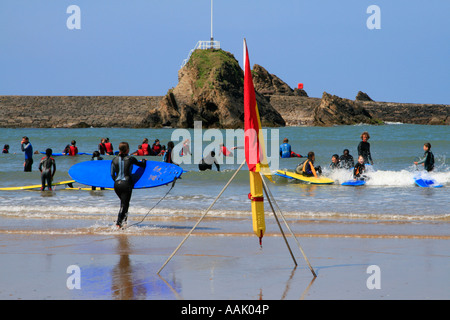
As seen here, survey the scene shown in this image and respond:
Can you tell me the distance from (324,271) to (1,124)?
10473 cm

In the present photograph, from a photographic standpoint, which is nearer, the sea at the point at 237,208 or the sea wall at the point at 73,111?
the sea at the point at 237,208

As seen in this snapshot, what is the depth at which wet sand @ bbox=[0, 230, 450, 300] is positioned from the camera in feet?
18.1

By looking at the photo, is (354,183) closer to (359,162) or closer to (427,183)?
(359,162)

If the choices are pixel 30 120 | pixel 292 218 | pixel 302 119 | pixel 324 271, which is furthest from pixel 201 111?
pixel 324 271

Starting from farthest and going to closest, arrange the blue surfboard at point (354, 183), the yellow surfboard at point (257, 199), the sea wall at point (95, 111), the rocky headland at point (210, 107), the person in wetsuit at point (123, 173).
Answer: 1. the sea wall at point (95, 111)
2. the rocky headland at point (210, 107)
3. the blue surfboard at point (354, 183)
4. the person in wetsuit at point (123, 173)
5. the yellow surfboard at point (257, 199)

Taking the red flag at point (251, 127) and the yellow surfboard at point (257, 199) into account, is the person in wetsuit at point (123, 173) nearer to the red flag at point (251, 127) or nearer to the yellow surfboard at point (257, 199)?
the yellow surfboard at point (257, 199)

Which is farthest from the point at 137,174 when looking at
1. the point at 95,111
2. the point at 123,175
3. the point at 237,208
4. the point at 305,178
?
the point at 95,111

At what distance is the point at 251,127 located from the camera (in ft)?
17.6

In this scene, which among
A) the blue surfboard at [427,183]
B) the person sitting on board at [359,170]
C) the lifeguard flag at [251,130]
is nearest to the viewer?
the lifeguard flag at [251,130]

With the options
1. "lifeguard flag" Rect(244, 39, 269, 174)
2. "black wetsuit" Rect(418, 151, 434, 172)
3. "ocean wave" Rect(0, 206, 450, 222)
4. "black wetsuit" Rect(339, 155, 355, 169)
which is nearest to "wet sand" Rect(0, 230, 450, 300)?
"lifeguard flag" Rect(244, 39, 269, 174)

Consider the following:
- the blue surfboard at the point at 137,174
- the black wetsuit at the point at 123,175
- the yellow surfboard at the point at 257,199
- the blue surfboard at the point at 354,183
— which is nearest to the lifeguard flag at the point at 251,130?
the yellow surfboard at the point at 257,199

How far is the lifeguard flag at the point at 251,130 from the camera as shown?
534 cm

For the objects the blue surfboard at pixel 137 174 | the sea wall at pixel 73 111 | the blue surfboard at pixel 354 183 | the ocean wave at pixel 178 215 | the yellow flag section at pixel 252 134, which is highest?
the sea wall at pixel 73 111

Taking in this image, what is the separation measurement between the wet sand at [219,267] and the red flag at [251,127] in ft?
4.14
